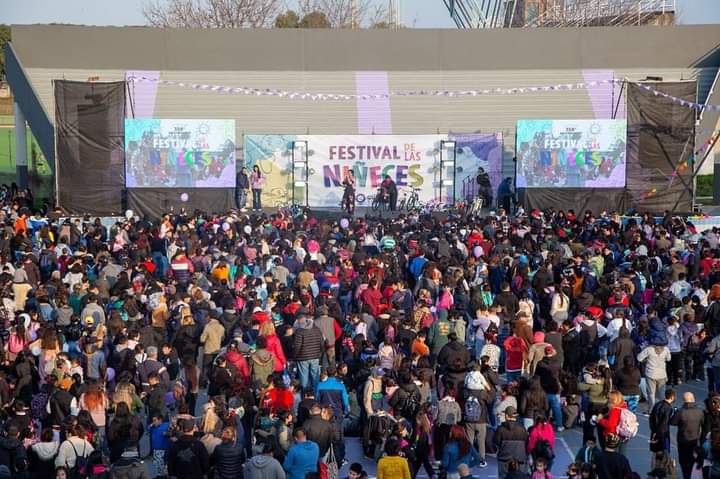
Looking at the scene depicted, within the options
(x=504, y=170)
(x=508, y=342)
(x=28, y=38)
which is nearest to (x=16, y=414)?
(x=508, y=342)

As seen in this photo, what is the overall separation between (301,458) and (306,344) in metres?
3.58

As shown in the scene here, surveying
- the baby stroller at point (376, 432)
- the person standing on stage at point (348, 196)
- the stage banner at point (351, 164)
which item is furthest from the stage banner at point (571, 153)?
the baby stroller at point (376, 432)

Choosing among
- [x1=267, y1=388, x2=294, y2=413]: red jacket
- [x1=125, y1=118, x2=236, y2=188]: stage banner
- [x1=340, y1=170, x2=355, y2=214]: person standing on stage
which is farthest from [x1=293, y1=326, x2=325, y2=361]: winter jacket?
[x1=340, y1=170, x2=355, y2=214]: person standing on stage

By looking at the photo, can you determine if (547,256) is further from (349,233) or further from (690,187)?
(690,187)

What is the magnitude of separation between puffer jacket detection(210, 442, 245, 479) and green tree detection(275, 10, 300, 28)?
48642 millimetres

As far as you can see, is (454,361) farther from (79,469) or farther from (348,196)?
(348,196)

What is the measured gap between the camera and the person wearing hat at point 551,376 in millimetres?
12617

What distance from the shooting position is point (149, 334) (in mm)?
13391

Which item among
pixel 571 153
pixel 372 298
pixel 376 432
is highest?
pixel 571 153

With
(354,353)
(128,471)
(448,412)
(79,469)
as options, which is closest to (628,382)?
(448,412)

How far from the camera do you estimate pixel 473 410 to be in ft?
38.1

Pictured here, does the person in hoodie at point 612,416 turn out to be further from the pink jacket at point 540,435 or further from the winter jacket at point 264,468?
the winter jacket at point 264,468

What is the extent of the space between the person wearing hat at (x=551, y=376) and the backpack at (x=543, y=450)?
211 centimetres

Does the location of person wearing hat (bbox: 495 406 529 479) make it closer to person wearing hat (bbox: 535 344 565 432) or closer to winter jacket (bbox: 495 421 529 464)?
winter jacket (bbox: 495 421 529 464)
